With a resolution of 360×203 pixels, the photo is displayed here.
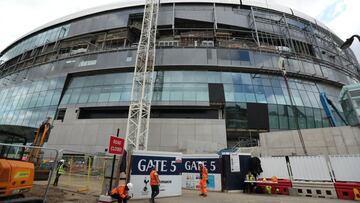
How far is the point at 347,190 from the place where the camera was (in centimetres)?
1051

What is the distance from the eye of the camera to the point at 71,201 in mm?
8172

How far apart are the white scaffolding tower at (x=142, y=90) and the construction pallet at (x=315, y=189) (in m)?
16.9

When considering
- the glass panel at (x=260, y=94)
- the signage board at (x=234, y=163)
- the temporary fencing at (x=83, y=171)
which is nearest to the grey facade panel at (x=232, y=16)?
the glass panel at (x=260, y=94)

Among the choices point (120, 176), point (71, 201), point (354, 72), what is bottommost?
point (71, 201)

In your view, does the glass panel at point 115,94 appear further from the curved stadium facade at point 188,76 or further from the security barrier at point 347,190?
the security barrier at point 347,190

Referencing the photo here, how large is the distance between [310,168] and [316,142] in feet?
31.2

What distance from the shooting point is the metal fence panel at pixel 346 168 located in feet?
34.9

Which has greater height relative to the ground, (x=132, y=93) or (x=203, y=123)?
(x=132, y=93)

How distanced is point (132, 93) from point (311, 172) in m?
21.9

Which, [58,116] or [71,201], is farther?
[58,116]

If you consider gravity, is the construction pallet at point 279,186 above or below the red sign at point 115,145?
below

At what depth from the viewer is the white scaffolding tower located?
83.1 ft

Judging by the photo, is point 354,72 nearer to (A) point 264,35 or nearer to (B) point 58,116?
(A) point 264,35

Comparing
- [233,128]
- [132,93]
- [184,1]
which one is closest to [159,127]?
[132,93]
